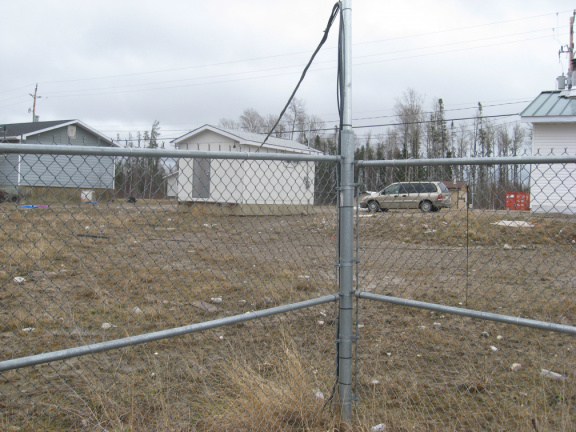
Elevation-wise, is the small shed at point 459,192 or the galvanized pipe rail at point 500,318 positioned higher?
the small shed at point 459,192

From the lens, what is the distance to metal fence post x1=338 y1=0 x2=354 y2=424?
250 cm

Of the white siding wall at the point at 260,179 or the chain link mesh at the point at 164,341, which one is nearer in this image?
the chain link mesh at the point at 164,341

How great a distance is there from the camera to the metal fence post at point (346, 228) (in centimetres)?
250

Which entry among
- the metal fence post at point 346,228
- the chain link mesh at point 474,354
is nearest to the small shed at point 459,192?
the chain link mesh at point 474,354

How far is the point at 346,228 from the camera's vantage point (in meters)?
2.50

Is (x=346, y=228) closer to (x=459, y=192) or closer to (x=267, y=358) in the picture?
(x=459, y=192)

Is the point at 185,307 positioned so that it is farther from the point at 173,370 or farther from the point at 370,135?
the point at 370,135

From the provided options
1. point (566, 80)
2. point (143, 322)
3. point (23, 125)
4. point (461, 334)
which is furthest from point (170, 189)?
point (23, 125)

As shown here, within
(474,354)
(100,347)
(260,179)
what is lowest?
(474,354)

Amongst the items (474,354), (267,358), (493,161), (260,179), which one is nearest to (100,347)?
(260,179)

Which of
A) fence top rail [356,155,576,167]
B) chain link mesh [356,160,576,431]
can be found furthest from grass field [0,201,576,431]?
fence top rail [356,155,576,167]

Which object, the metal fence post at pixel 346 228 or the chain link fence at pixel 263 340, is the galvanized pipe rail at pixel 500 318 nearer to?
the chain link fence at pixel 263 340

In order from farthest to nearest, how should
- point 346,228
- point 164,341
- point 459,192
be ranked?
point 164,341, point 459,192, point 346,228

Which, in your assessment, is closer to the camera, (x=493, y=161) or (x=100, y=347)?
(x=100, y=347)
